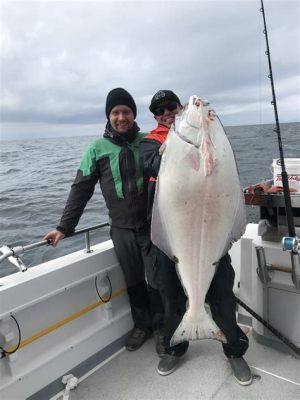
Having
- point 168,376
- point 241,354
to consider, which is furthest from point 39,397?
point 241,354

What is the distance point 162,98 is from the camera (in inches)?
99.6

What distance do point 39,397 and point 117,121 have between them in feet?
7.26

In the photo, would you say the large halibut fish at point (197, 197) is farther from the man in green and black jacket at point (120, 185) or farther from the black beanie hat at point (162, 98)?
the man in green and black jacket at point (120, 185)

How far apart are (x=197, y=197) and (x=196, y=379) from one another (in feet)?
5.45

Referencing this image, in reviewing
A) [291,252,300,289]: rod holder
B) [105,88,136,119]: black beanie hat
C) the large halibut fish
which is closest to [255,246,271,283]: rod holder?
[291,252,300,289]: rod holder

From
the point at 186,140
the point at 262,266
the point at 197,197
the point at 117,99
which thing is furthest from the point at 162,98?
the point at 262,266

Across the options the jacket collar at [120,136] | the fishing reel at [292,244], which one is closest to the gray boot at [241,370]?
the fishing reel at [292,244]

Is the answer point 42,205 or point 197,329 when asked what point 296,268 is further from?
point 42,205

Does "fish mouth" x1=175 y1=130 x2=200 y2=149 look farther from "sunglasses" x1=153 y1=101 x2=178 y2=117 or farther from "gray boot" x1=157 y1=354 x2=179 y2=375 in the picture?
"gray boot" x1=157 y1=354 x2=179 y2=375

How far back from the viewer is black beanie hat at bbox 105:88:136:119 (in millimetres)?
2971

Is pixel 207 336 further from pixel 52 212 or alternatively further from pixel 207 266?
pixel 52 212

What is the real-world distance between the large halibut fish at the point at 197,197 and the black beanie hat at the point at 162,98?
0.59 meters

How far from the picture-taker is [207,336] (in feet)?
7.13

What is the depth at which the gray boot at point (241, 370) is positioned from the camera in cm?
266
